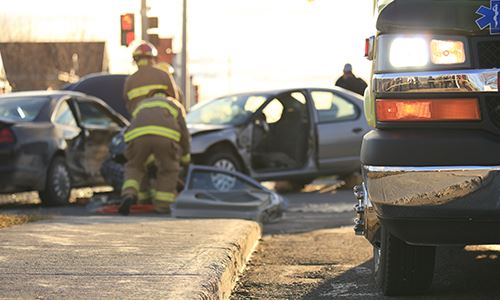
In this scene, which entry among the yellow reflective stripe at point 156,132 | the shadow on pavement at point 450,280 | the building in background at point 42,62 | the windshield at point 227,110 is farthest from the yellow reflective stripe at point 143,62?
the building in background at point 42,62

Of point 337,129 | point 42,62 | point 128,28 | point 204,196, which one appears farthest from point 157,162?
point 42,62

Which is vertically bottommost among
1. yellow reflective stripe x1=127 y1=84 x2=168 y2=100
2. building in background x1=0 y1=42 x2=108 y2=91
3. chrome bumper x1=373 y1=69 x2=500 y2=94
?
building in background x1=0 y1=42 x2=108 y2=91

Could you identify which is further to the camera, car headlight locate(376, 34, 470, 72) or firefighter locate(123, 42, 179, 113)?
firefighter locate(123, 42, 179, 113)

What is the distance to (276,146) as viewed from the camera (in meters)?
15.3

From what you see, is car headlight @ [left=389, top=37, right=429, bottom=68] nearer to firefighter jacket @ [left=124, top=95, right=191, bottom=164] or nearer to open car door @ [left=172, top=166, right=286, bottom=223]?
open car door @ [left=172, top=166, right=286, bottom=223]

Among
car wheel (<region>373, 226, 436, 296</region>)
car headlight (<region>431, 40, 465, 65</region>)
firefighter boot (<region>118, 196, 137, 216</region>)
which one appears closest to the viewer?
car headlight (<region>431, 40, 465, 65</region>)

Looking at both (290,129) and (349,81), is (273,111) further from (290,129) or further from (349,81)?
(349,81)

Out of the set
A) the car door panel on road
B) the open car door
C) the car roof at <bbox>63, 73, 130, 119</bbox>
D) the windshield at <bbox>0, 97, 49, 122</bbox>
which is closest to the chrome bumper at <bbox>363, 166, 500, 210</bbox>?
the open car door

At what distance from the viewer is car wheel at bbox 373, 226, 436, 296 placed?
5.63 metres

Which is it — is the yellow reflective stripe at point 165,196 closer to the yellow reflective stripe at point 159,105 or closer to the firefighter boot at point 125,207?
the firefighter boot at point 125,207

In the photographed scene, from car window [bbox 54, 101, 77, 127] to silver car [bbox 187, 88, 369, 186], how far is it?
153 centimetres

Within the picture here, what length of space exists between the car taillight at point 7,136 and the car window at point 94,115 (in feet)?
5.29

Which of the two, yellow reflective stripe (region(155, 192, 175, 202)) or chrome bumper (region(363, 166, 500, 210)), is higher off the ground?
chrome bumper (region(363, 166, 500, 210))

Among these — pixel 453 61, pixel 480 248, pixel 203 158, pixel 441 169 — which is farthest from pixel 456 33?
pixel 203 158
